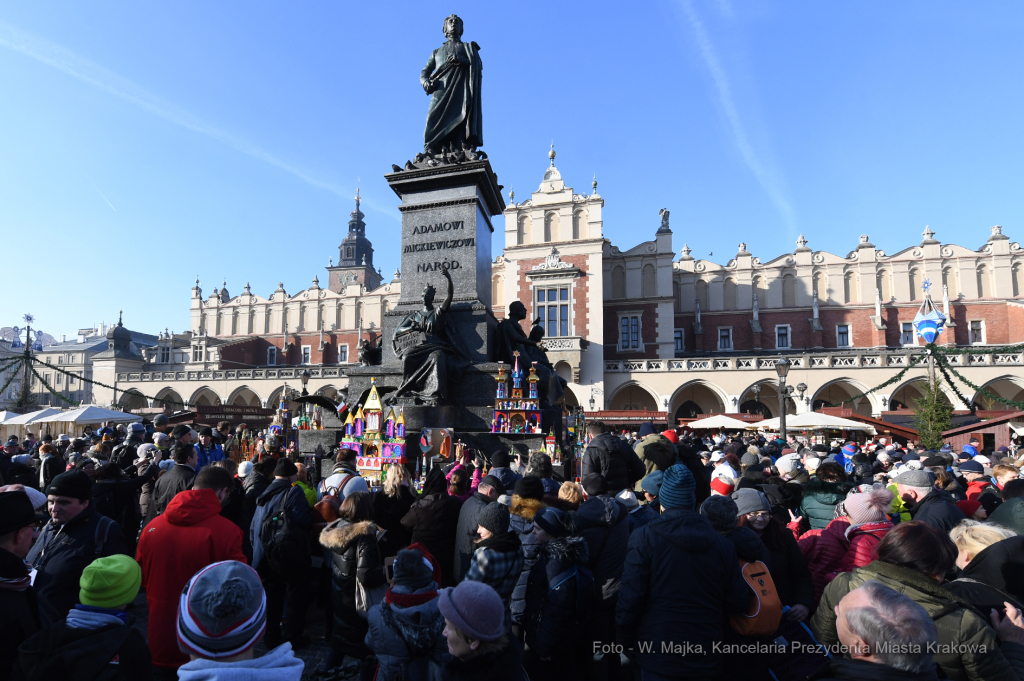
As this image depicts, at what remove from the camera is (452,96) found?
11.0m

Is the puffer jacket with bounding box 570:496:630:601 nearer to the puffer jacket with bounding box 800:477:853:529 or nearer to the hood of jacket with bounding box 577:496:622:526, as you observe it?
the hood of jacket with bounding box 577:496:622:526

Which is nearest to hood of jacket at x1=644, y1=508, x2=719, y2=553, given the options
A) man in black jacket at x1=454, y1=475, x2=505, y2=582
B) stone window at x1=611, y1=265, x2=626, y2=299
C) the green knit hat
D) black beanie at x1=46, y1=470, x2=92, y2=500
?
man in black jacket at x1=454, y1=475, x2=505, y2=582

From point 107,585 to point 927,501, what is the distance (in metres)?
4.65

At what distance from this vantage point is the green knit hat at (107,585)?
2.00 metres

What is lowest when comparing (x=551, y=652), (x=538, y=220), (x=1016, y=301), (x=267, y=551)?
(x=551, y=652)

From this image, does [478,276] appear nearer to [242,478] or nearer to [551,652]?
[242,478]

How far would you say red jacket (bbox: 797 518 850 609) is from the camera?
341 centimetres

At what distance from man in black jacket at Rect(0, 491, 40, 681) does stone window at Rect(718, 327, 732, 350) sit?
120 feet

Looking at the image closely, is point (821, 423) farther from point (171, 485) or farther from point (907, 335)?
point (907, 335)

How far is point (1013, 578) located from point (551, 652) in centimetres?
214

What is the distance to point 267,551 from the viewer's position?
3988mm

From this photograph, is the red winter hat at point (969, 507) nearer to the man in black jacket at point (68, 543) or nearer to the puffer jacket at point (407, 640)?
the puffer jacket at point (407, 640)

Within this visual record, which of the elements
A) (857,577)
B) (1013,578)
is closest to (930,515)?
(1013,578)

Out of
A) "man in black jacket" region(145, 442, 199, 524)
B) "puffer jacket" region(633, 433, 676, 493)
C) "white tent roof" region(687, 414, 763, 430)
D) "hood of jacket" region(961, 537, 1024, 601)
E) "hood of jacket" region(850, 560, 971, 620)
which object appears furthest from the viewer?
"white tent roof" region(687, 414, 763, 430)
